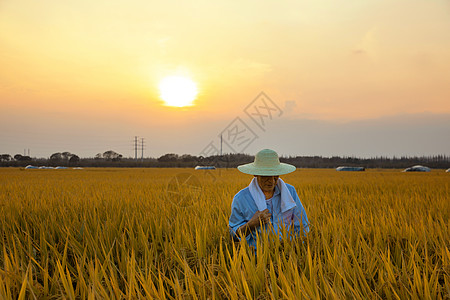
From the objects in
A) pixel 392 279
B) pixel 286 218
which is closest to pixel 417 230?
pixel 286 218

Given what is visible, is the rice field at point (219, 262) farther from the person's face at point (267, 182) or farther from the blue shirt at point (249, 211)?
the person's face at point (267, 182)

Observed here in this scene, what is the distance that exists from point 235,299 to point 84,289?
2.84 ft

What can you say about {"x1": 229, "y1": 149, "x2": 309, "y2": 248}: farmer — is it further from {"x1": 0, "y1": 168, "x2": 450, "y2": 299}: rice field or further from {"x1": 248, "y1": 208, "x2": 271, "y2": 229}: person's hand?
{"x1": 0, "y1": 168, "x2": 450, "y2": 299}: rice field

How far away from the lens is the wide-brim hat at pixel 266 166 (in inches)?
99.6

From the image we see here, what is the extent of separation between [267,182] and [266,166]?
0.17 m

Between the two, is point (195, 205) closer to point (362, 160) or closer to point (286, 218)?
point (286, 218)

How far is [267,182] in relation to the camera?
8.90 feet

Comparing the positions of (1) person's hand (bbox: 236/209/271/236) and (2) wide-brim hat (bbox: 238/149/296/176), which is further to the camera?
Result: (2) wide-brim hat (bbox: 238/149/296/176)

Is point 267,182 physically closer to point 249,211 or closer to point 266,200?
point 266,200

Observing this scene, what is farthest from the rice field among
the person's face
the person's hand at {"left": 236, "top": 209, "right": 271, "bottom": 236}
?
the person's face

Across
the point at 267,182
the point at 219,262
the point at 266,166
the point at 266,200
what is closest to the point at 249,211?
the point at 266,200

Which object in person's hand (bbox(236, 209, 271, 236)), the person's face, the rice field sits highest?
the person's face

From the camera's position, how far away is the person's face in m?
2.69

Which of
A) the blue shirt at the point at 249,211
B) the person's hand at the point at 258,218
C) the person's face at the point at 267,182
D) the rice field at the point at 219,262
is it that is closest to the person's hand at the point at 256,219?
the person's hand at the point at 258,218
